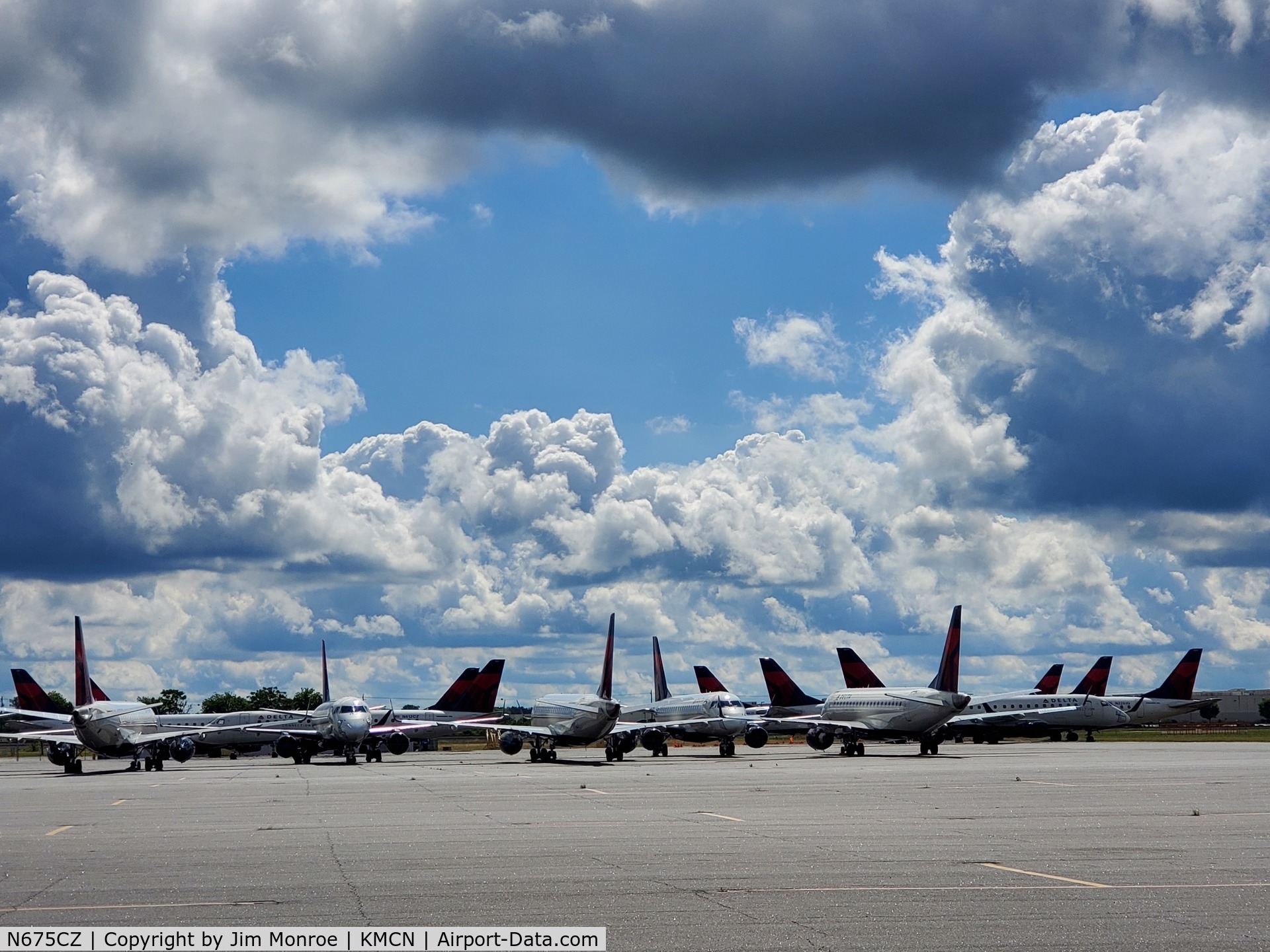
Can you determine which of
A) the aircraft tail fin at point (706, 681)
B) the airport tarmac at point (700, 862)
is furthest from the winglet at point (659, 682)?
the airport tarmac at point (700, 862)

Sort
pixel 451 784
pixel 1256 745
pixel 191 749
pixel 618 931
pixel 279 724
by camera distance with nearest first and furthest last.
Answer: pixel 618 931
pixel 451 784
pixel 191 749
pixel 1256 745
pixel 279 724

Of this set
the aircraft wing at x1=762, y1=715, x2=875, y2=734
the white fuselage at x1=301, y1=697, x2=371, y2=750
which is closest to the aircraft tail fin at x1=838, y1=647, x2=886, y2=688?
Answer: the aircraft wing at x1=762, y1=715, x2=875, y2=734

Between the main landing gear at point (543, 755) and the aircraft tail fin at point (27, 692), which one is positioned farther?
the aircraft tail fin at point (27, 692)

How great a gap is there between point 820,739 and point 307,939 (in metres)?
68.1

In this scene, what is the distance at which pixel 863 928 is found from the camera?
511 inches

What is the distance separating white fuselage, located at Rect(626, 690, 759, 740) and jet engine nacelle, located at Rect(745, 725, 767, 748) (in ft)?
2.20

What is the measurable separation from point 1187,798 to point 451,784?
85.3 ft

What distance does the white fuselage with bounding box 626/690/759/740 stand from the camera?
86688mm

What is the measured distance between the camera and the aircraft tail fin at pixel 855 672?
92250 millimetres

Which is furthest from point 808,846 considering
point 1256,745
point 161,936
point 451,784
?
point 1256,745

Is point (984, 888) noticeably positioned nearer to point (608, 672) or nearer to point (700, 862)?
point (700, 862)

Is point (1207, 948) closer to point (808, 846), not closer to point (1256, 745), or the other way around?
point (808, 846)

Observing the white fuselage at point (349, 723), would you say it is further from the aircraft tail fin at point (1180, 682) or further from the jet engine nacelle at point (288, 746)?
the aircraft tail fin at point (1180, 682)

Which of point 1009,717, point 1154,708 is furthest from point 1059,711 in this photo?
point 1154,708
